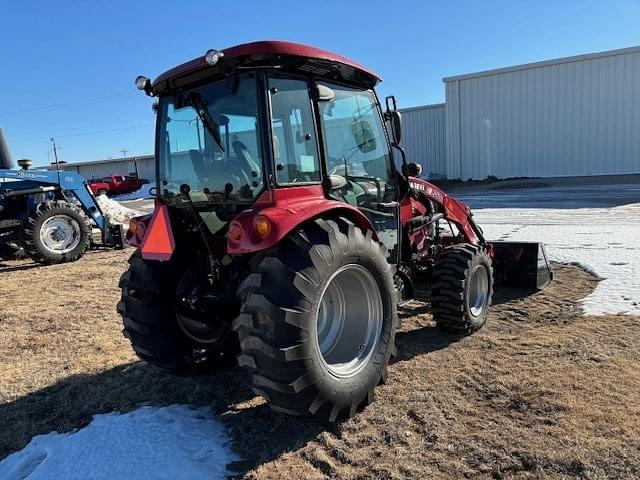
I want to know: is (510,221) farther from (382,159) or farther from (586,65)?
(586,65)

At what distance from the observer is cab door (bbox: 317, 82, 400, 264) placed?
382 cm

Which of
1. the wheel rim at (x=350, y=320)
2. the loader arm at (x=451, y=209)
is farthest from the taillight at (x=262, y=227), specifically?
the loader arm at (x=451, y=209)

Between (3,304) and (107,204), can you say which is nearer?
(3,304)

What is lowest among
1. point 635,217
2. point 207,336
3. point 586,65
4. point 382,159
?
point 635,217

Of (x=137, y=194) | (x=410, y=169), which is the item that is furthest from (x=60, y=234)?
(x=137, y=194)

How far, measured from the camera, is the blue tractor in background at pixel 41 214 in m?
9.97

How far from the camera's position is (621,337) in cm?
465

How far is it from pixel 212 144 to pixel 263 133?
542 mm

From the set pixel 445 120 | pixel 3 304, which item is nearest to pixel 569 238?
pixel 3 304

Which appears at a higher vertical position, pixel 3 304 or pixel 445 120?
pixel 445 120

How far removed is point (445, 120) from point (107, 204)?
19666 millimetres

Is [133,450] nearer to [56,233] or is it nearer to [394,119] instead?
[394,119]

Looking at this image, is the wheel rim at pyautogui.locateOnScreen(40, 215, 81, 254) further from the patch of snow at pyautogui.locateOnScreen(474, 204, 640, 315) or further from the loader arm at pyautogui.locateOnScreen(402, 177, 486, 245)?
the patch of snow at pyautogui.locateOnScreen(474, 204, 640, 315)

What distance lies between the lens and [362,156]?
4.16 meters
